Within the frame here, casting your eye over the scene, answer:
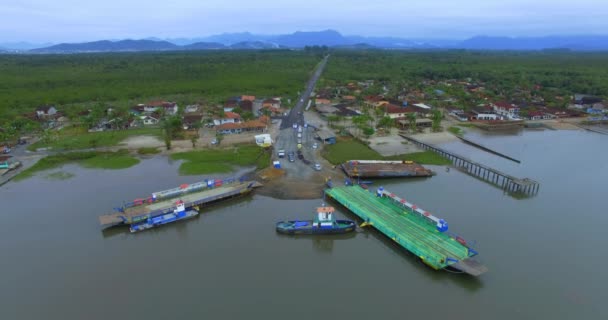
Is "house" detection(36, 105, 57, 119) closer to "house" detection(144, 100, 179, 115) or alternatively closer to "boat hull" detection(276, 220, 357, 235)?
"house" detection(144, 100, 179, 115)

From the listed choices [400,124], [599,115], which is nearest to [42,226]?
[400,124]

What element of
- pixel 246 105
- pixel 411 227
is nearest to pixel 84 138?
pixel 246 105

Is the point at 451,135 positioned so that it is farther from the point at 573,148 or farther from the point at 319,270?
the point at 319,270

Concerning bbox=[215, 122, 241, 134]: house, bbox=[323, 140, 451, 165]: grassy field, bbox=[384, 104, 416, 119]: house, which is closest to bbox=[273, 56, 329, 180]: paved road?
bbox=[323, 140, 451, 165]: grassy field

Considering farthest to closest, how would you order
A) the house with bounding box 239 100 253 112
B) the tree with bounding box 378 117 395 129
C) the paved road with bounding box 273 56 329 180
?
the house with bounding box 239 100 253 112 < the tree with bounding box 378 117 395 129 < the paved road with bounding box 273 56 329 180

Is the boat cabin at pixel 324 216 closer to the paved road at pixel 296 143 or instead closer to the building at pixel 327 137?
the paved road at pixel 296 143

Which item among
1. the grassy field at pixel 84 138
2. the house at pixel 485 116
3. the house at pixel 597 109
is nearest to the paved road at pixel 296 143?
the grassy field at pixel 84 138

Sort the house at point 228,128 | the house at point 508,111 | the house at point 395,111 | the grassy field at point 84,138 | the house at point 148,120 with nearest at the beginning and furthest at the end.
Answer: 1. the grassy field at point 84,138
2. the house at point 228,128
3. the house at point 148,120
4. the house at point 395,111
5. the house at point 508,111
